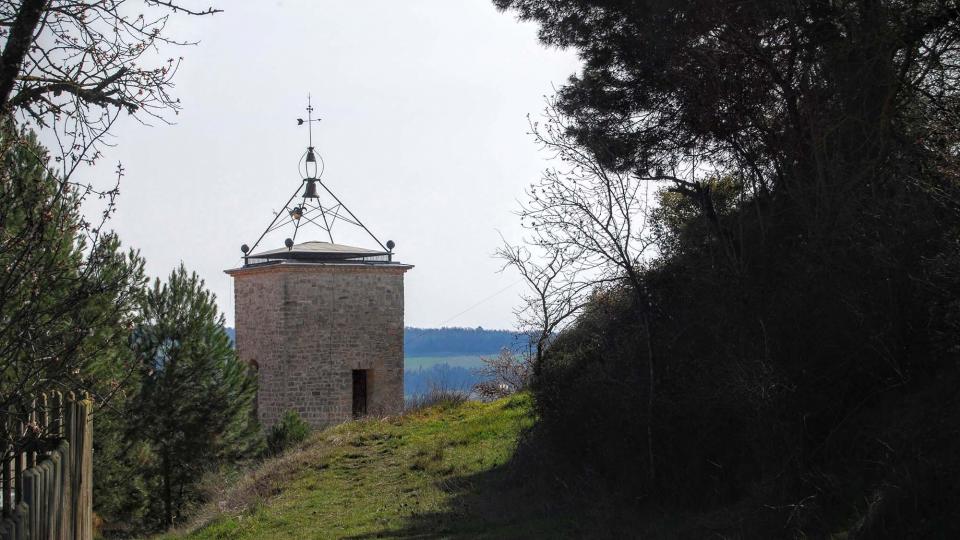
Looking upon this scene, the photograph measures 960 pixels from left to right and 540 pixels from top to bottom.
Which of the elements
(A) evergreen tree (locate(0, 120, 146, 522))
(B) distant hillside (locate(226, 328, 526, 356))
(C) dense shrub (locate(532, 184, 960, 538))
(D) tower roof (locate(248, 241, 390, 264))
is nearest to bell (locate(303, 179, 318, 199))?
(D) tower roof (locate(248, 241, 390, 264))

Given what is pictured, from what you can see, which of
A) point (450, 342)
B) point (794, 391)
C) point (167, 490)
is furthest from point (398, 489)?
point (450, 342)

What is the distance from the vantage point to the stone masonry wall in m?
30.8

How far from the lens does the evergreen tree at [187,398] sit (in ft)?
94.7

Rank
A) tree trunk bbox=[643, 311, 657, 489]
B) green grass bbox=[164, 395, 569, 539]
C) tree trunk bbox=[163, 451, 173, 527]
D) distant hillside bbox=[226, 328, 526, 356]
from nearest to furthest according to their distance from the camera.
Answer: tree trunk bbox=[643, 311, 657, 489]
green grass bbox=[164, 395, 569, 539]
tree trunk bbox=[163, 451, 173, 527]
distant hillside bbox=[226, 328, 526, 356]

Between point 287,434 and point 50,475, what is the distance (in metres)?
21.2

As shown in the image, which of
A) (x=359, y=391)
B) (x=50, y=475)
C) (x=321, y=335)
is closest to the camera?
(x=50, y=475)

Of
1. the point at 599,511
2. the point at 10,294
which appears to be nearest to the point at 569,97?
the point at 599,511

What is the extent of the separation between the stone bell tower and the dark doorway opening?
0.10ft

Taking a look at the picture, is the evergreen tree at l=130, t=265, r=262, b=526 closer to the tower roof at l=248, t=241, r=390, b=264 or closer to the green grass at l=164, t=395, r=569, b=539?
the tower roof at l=248, t=241, r=390, b=264

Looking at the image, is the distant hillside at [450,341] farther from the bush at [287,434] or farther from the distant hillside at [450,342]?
the bush at [287,434]

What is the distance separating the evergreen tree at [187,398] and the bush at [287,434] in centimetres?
341

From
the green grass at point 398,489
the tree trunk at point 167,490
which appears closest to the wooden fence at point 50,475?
the green grass at point 398,489

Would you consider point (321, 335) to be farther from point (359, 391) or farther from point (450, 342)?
point (450, 342)

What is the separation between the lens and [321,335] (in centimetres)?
3105
